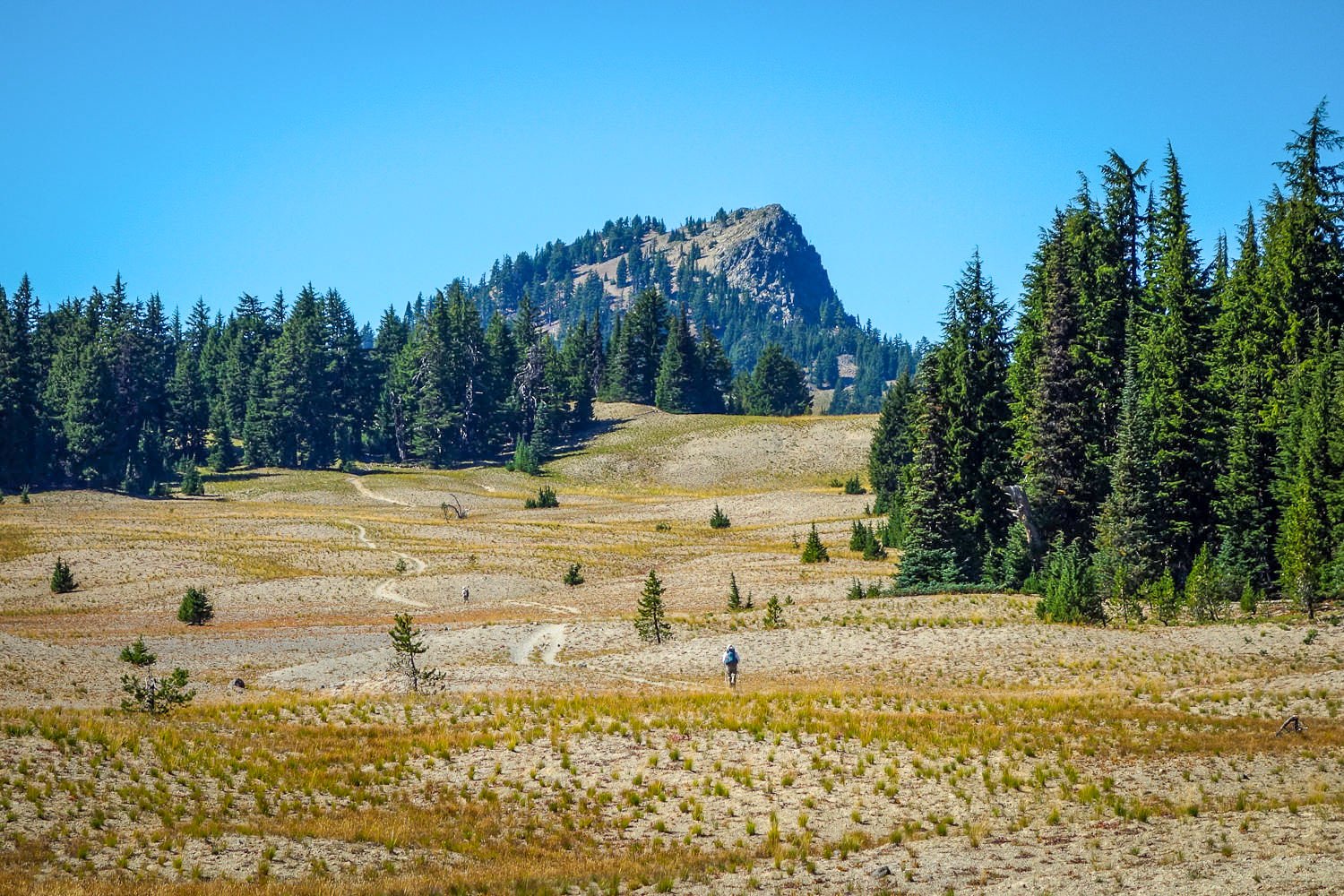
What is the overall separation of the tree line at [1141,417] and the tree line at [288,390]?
80.3m

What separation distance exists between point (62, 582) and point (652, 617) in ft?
113

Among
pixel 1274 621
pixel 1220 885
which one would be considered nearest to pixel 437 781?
pixel 1220 885

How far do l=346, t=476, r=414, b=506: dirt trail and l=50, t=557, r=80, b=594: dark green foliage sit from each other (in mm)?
44799

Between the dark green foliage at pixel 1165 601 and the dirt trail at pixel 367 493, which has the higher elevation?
the dirt trail at pixel 367 493

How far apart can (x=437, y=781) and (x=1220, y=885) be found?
1449cm

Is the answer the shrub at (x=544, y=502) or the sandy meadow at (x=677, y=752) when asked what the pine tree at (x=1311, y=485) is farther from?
the shrub at (x=544, y=502)

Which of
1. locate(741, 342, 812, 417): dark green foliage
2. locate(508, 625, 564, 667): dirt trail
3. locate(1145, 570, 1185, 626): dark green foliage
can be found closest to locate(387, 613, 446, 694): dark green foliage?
locate(508, 625, 564, 667): dirt trail

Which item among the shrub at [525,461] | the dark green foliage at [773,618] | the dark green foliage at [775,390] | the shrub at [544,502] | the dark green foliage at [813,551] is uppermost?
the dark green foliage at [775,390]

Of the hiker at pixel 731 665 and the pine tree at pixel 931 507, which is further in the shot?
the pine tree at pixel 931 507

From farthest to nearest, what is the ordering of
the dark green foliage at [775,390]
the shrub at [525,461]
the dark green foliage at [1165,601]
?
the dark green foliage at [775,390], the shrub at [525,461], the dark green foliage at [1165,601]

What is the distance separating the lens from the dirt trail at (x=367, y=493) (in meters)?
105

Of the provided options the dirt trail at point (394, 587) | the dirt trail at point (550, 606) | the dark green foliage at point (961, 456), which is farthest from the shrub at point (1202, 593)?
the dirt trail at point (394, 587)

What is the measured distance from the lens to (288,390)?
128500mm

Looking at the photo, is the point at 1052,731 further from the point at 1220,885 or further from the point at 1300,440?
the point at 1300,440
